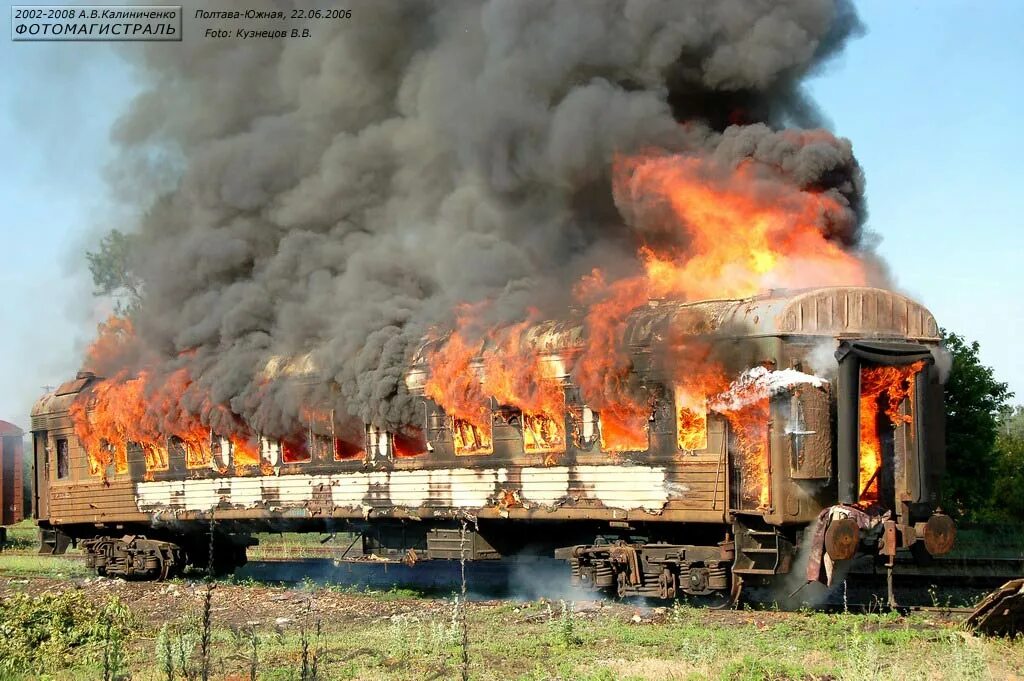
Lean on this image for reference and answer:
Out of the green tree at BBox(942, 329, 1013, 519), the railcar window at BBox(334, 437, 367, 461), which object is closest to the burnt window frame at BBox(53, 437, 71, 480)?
the railcar window at BBox(334, 437, 367, 461)

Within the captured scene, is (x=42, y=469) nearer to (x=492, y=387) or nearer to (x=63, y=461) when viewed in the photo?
(x=63, y=461)

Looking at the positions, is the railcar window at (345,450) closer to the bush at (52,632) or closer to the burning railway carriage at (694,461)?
the burning railway carriage at (694,461)

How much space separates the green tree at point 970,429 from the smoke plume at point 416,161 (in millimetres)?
12157

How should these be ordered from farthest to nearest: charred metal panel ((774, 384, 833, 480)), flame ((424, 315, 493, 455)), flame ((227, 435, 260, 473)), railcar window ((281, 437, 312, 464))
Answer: flame ((227, 435, 260, 473)), railcar window ((281, 437, 312, 464)), flame ((424, 315, 493, 455)), charred metal panel ((774, 384, 833, 480))

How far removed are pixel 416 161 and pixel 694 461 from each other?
11.2 meters

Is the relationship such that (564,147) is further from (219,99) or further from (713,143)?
(219,99)

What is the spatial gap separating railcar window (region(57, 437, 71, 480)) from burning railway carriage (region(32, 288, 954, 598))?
26.6 feet


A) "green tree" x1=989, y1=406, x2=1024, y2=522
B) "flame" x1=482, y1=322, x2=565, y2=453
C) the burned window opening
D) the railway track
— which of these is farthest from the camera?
"green tree" x1=989, y1=406, x2=1024, y2=522

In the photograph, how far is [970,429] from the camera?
28.2 meters

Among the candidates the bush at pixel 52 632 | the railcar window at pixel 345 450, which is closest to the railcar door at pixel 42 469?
the railcar window at pixel 345 450

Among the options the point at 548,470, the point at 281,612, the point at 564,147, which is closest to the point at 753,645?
the point at 548,470

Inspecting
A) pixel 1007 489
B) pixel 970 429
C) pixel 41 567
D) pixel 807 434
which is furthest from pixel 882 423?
pixel 41 567

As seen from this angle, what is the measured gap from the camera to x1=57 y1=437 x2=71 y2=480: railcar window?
24.8m

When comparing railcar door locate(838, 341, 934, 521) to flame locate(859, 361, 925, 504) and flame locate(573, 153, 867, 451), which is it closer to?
flame locate(859, 361, 925, 504)
